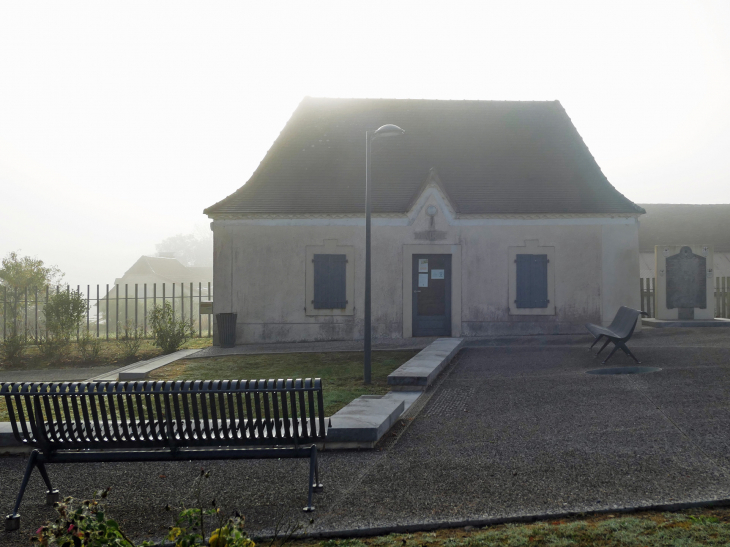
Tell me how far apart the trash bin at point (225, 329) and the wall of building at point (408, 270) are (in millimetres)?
604

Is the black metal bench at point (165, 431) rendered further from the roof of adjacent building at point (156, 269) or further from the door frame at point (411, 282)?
the roof of adjacent building at point (156, 269)

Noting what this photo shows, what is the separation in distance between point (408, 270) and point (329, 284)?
2261 millimetres

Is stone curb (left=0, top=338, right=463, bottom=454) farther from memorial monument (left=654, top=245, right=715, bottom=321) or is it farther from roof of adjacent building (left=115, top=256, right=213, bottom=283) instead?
roof of adjacent building (left=115, top=256, right=213, bottom=283)

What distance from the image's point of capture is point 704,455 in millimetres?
5496

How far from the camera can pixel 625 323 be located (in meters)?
12.0

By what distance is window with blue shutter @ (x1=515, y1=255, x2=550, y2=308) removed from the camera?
17500 millimetres

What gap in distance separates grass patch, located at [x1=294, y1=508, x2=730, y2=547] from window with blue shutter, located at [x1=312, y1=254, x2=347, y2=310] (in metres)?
13.3

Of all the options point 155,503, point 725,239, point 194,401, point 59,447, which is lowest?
point 155,503

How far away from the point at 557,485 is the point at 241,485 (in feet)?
8.33

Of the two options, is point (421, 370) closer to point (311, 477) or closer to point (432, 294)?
point (311, 477)

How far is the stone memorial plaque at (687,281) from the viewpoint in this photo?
61.2ft

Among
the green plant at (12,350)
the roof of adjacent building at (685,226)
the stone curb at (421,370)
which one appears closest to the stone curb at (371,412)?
the stone curb at (421,370)

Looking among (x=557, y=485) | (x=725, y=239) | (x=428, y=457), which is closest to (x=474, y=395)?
(x=428, y=457)

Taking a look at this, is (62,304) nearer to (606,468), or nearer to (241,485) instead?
(241,485)
